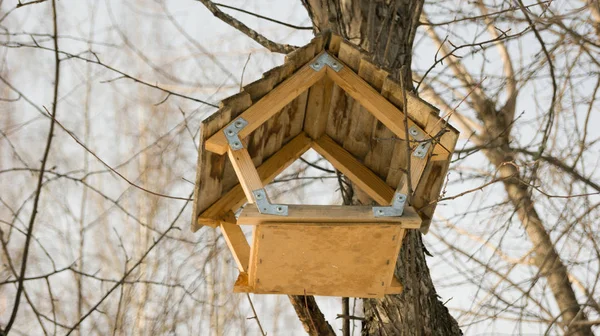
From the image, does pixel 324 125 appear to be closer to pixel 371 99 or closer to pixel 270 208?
pixel 371 99

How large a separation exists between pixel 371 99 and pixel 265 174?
0.60 metres

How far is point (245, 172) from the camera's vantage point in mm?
2779

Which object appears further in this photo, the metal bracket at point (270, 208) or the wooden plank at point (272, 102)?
the wooden plank at point (272, 102)

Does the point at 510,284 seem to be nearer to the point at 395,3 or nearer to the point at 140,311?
the point at 395,3

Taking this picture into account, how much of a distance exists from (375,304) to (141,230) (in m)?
6.23

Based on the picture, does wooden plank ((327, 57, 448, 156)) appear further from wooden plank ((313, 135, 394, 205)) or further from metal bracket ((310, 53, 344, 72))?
wooden plank ((313, 135, 394, 205))

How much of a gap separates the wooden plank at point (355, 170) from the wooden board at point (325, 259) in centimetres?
52

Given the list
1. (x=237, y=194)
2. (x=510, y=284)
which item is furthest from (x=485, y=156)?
(x=237, y=194)

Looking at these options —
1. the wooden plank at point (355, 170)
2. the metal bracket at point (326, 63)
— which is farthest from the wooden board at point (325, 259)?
the metal bracket at point (326, 63)

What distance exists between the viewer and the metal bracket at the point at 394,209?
2672mm

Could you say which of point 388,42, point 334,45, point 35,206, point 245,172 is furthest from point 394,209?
point 388,42

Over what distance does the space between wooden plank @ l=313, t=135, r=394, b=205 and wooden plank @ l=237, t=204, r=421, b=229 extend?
0.62m

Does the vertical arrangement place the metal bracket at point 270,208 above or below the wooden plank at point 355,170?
below

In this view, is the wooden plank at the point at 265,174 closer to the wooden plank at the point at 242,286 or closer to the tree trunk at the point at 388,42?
the wooden plank at the point at 242,286
